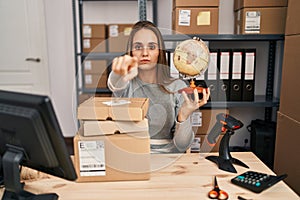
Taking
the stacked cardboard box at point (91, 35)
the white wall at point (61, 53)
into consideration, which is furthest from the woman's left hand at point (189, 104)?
the white wall at point (61, 53)

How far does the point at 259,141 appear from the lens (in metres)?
2.07

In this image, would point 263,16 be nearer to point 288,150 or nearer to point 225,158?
point 288,150

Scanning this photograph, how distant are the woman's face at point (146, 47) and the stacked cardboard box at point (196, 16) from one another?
89 centimetres

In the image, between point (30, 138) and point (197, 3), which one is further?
point (197, 3)

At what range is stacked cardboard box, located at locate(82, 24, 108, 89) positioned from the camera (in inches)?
99.0

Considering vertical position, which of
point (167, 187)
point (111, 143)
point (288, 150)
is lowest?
point (288, 150)

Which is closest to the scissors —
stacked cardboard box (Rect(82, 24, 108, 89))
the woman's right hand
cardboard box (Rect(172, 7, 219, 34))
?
the woman's right hand

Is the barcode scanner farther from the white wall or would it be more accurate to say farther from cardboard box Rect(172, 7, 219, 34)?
the white wall

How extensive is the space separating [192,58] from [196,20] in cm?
117

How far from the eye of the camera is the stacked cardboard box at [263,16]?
192 cm

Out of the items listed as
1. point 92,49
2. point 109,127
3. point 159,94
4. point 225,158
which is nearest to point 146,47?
point 159,94

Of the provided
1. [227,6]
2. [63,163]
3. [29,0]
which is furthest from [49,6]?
[63,163]

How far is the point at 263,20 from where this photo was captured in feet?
6.39

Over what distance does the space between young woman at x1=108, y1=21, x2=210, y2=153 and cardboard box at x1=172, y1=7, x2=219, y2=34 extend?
2.51 ft
